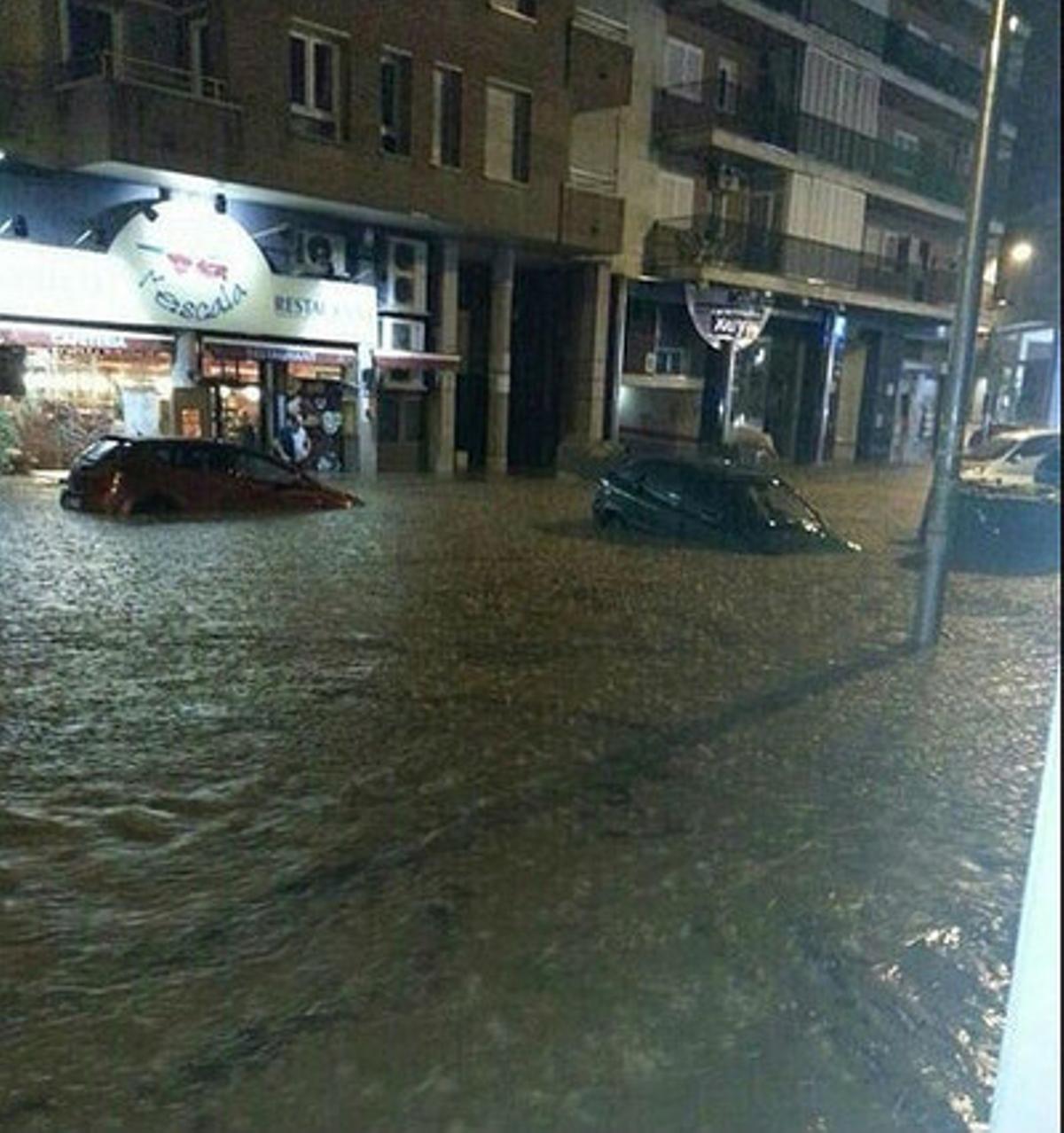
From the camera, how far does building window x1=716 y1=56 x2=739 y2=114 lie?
2936 cm

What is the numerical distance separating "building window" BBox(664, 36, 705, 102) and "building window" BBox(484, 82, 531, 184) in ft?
21.4

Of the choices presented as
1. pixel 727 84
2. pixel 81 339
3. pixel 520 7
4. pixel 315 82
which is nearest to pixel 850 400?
pixel 727 84

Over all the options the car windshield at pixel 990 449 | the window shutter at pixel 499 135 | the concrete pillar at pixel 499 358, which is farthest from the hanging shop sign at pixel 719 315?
the car windshield at pixel 990 449

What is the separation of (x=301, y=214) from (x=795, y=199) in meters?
15.9

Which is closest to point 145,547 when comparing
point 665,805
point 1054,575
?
point 665,805

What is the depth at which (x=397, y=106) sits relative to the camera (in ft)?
70.5

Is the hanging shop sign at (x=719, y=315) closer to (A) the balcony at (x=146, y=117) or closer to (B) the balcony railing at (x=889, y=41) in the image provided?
(B) the balcony railing at (x=889, y=41)

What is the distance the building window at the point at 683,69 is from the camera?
91.8 ft

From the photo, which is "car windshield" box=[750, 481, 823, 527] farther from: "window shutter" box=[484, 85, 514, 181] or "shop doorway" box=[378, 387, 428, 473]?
"window shutter" box=[484, 85, 514, 181]

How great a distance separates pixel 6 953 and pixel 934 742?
205 inches

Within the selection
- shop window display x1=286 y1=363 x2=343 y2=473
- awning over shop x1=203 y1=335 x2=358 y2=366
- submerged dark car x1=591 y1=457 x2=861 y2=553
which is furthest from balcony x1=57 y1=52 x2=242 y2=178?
submerged dark car x1=591 y1=457 x2=861 y2=553

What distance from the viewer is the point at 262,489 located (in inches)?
628

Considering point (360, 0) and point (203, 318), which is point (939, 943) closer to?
point (203, 318)

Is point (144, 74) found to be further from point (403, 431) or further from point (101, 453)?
point (403, 431)
